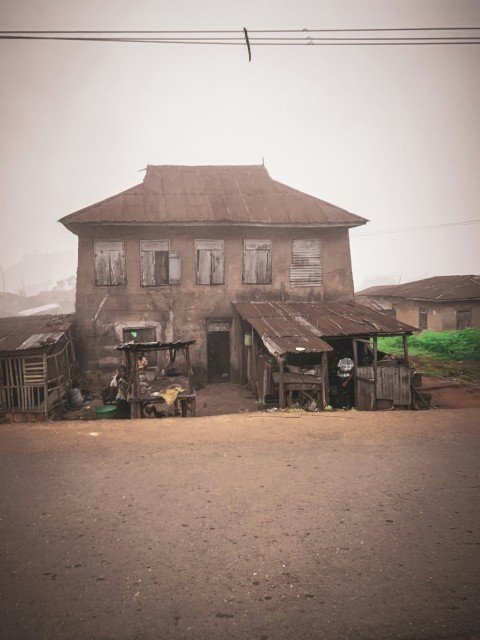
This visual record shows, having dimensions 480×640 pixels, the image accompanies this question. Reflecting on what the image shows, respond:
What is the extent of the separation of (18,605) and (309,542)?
108 inches

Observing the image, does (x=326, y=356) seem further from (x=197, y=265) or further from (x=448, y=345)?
(x=448, y=345)

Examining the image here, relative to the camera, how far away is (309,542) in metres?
3.85

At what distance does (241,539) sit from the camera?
3900 millimetres

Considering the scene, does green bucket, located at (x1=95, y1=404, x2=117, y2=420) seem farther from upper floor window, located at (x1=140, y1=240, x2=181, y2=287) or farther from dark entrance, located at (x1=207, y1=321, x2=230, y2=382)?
upper floor window, located at (x1=140, y1=240, x2=181, y2=287)

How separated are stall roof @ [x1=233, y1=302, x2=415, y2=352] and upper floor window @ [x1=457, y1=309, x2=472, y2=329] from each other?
15.1 m

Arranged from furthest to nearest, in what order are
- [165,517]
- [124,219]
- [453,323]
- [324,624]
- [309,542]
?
1. [453,323]
2. [124,219]
3. [165,517]
4. [309,542]
5. [324,624]

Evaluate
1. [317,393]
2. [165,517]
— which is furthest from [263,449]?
[317,393]

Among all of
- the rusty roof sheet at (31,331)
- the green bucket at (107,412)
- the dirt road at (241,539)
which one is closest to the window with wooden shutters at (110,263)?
the rusty roof sheet at (31,331)

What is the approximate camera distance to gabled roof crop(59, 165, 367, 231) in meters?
15.0

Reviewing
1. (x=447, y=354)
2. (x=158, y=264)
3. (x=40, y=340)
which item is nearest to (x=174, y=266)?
(x=158, y=264)

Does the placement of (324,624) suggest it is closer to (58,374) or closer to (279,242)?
(58,374)

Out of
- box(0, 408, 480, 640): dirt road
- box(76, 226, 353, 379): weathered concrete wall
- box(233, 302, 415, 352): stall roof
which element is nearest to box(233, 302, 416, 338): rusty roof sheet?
box(233, 302, 415, 352): stall roof

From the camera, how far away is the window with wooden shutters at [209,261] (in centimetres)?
1570

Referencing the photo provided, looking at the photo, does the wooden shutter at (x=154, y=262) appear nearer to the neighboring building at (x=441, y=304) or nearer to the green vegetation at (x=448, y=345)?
the neighboring building at (x=441, y=304)
